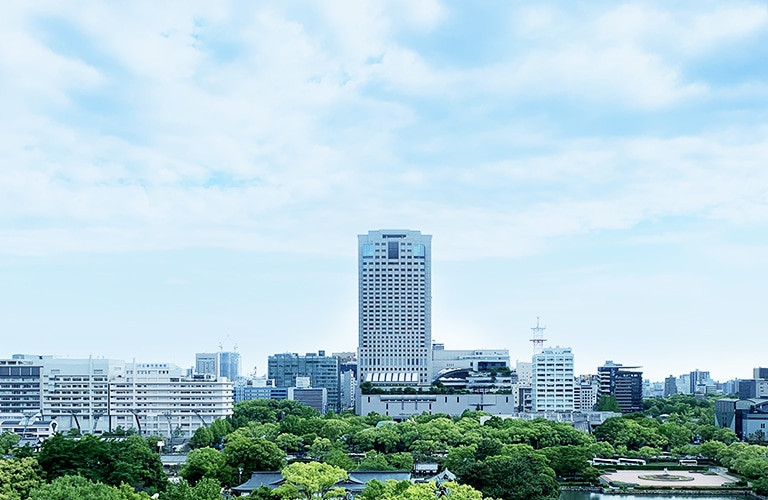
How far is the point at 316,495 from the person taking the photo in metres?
19.2

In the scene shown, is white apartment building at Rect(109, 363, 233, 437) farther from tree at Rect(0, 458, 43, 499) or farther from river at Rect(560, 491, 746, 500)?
tree at Rect(0, 458, 43, 499)

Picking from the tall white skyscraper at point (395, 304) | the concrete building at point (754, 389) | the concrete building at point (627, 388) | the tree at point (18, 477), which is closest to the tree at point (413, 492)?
the tree at point (18, 477)

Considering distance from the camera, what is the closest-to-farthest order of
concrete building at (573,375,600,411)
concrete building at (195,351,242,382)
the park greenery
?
the park greenery
concrete building at (573,375,600,411)
concrete building at (195,351,242,382)

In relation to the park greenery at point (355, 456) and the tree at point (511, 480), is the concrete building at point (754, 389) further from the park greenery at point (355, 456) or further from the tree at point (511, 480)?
the tree at point (511, 480)

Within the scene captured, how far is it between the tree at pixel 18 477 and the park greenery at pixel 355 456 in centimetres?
3

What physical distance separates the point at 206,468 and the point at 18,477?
17.4 feet

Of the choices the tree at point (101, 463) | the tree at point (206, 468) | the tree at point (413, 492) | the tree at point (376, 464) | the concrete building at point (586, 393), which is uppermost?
the tree at point (413, 492)

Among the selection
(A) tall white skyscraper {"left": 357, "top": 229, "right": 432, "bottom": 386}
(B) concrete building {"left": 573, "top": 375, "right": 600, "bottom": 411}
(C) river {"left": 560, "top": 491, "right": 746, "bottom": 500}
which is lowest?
(B) concrete building {"left": 573, "top": 375, "right": 600, "bottom": 411}

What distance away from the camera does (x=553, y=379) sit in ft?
181

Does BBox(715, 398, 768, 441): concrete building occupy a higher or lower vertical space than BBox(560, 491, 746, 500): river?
higher

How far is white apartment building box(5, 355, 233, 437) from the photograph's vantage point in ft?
149

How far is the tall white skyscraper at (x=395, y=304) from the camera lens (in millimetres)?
59031

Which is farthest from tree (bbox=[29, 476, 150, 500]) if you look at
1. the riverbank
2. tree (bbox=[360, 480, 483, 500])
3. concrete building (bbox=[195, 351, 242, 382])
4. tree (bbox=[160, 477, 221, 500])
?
concrete building (bbox=[195, 351, 242, 382])

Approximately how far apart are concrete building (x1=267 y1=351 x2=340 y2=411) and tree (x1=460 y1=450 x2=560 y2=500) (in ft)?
165
